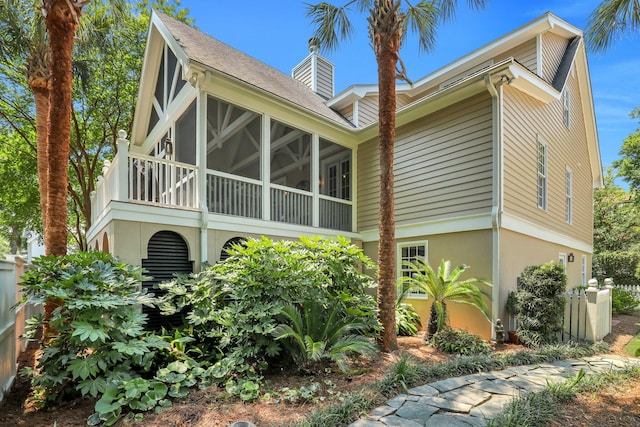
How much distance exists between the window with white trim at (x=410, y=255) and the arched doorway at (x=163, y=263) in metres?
4.87

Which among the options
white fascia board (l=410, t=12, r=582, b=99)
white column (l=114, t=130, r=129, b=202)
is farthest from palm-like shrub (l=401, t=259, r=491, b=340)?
white fascia board (l=410, t=12, r=582, b=99)

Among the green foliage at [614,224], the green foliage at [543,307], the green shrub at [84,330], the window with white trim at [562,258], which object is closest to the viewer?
the green shrub at [84,330]

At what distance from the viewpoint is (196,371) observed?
419 centimetres

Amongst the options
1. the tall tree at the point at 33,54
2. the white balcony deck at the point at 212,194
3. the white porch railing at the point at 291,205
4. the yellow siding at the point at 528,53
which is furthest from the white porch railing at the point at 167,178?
the yellow siding at the point at 528,53

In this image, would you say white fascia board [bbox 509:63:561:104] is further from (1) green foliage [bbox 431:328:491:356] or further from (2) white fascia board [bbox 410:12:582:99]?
(1) green foliage [bbox 431:328:491:356]

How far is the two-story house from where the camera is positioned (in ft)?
20.9

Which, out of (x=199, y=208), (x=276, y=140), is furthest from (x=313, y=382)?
(x=276, y=140)

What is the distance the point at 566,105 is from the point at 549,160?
286cm

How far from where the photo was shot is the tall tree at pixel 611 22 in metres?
5.18

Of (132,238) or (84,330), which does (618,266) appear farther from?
(84,330)

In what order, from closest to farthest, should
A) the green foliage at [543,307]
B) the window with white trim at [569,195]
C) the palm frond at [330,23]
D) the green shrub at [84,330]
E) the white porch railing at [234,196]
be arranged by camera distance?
the green shrub at [84,330] < the green foliage at [543,307] < the palm frond at [330,23] < the white porch railing at [234,196] < the window with white trim at [569,195]

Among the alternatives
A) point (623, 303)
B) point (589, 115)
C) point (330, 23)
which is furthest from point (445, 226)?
point (589, 115)

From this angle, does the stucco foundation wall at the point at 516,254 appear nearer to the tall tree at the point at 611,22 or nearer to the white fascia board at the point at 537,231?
the white fascia board at the point at 537,231

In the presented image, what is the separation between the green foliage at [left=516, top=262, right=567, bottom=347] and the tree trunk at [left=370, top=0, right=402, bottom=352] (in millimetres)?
2623
